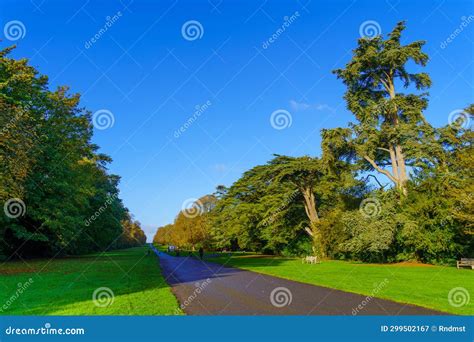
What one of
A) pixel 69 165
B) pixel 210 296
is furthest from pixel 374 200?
pixel 69 165

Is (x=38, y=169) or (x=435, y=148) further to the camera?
(x=38, y=169)

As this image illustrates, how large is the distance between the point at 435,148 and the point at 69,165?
107 feet

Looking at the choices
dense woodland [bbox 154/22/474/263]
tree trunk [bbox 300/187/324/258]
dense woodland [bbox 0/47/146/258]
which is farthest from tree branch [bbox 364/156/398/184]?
dense woodland [bbox 0/47/146/258]

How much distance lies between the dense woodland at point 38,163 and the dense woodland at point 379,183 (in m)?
19.7

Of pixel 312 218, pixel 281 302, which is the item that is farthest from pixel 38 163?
pixel 281 302

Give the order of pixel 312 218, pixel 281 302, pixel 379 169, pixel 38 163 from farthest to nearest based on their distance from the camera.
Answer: pixel 312 218, pixel 379 169, pixel 38 163, pixel 281 302

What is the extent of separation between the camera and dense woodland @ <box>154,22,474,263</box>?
29219mm

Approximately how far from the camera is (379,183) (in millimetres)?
37500

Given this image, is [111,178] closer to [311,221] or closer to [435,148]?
[311,221]

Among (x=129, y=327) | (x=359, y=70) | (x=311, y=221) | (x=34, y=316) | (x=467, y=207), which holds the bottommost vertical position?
(x=34, y=316)

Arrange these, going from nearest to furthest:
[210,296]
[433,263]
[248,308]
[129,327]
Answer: [129,327] → [248,308] → [210,296] → [433,263]

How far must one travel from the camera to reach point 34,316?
33.5 ft

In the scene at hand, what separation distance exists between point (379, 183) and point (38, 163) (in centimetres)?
3114

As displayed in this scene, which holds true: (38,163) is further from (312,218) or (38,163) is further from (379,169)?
(379,169)
